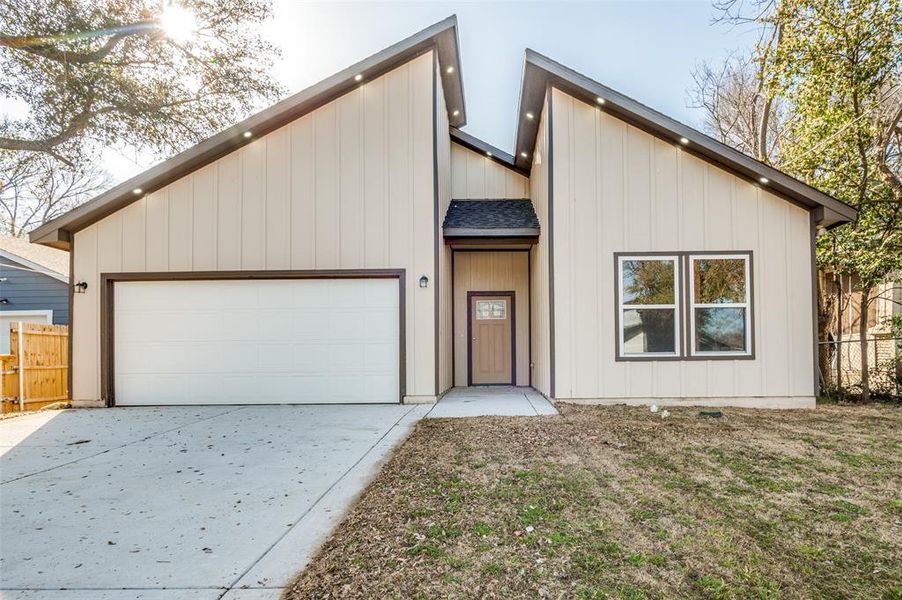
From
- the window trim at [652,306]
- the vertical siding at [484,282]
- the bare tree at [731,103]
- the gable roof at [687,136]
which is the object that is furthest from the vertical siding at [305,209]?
the bare tree at [731,103]

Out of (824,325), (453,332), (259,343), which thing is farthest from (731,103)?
(259,343)

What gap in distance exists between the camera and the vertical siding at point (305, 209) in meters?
7.81

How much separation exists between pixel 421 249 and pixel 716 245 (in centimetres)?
449

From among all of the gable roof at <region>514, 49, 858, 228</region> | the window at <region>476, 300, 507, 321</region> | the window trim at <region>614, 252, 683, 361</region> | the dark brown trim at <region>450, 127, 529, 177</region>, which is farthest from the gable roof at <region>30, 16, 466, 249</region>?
the window at <region>476, 300, 507, 321</region>

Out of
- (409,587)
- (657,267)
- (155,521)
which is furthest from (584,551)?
(657,267)

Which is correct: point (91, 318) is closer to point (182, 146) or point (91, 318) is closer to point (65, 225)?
point (65, 225)

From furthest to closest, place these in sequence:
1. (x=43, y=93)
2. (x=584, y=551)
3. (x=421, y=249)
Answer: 1. (x=43, y=93)
2. (x=421, y=249)
3. (x=584, y=551)

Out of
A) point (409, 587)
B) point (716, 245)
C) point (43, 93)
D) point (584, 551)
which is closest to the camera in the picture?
point (409, 587)

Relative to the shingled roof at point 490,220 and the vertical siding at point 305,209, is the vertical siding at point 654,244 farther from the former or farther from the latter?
the vertical siding at point 305,209

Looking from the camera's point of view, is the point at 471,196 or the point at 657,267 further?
the point at 471,196

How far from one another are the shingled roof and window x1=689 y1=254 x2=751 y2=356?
8.91ft

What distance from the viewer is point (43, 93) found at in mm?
8945

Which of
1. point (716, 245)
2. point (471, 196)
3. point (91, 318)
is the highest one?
point (471, 196)

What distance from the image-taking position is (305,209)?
788 cm
